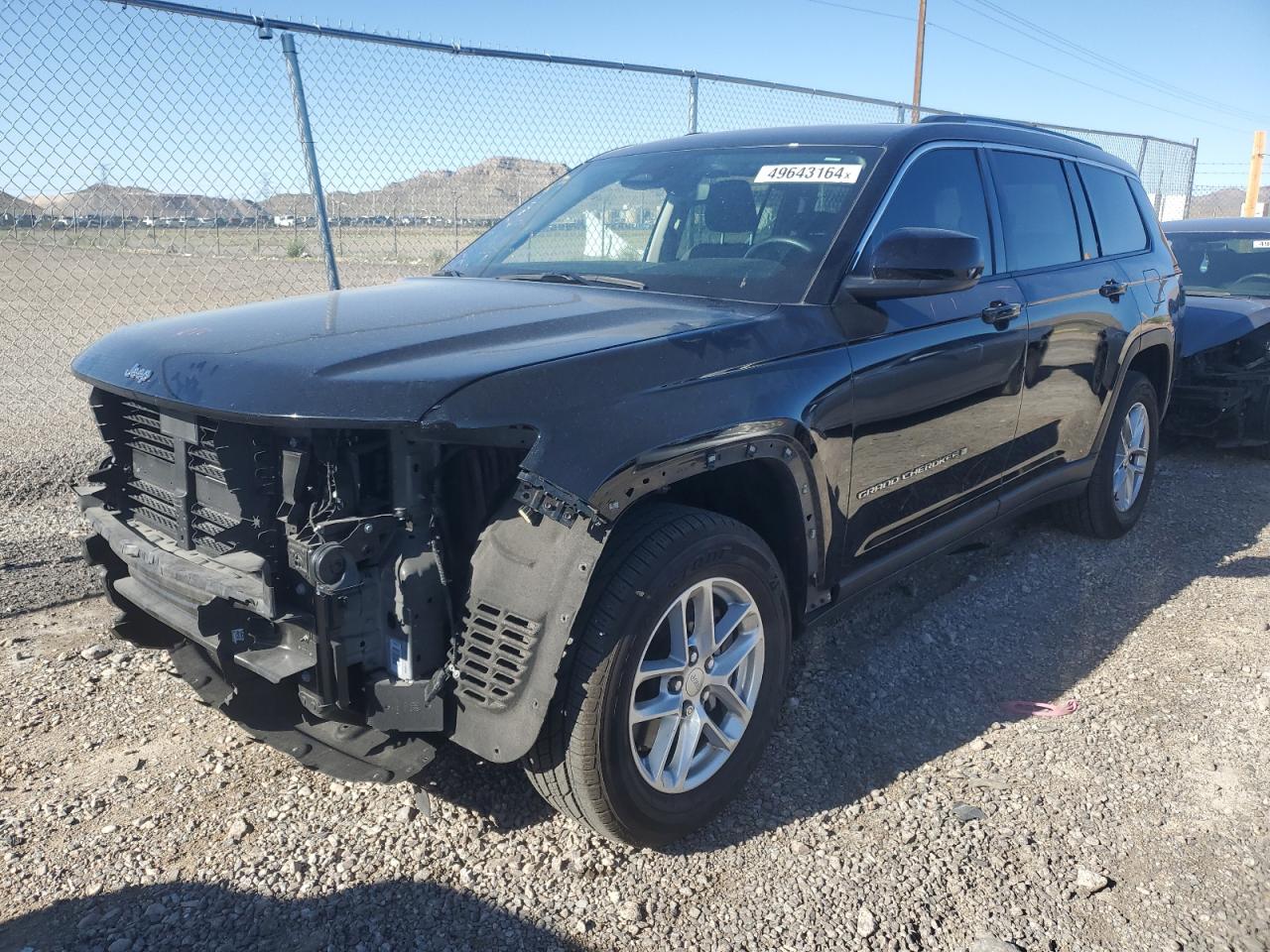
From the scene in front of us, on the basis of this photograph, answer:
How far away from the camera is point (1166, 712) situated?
11.4 ft

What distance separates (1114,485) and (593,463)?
3.87 metres

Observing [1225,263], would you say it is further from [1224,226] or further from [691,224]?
[691,224]

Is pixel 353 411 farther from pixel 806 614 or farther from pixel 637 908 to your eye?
pixel 806 614

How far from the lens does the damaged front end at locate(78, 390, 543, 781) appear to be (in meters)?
2.27

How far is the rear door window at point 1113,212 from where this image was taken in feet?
15.7

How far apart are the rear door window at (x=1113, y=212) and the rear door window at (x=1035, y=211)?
32cm

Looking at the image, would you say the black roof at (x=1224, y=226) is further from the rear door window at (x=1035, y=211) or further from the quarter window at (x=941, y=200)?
the quarter window at (x=941, y=200)

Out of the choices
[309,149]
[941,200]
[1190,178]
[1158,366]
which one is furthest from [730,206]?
[1190,178]

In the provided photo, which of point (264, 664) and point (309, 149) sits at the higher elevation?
point (309, 149)

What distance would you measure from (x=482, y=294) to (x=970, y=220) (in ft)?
6.35

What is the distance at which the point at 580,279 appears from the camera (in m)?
3.44

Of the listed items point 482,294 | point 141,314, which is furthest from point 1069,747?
point 141,314

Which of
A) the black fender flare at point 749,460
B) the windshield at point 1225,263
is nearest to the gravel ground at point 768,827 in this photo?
the black fender flare at point 749,460

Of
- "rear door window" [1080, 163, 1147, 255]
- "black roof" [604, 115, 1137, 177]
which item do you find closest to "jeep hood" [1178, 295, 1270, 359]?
"rear door window" [1080, 163, 1147, 255]
